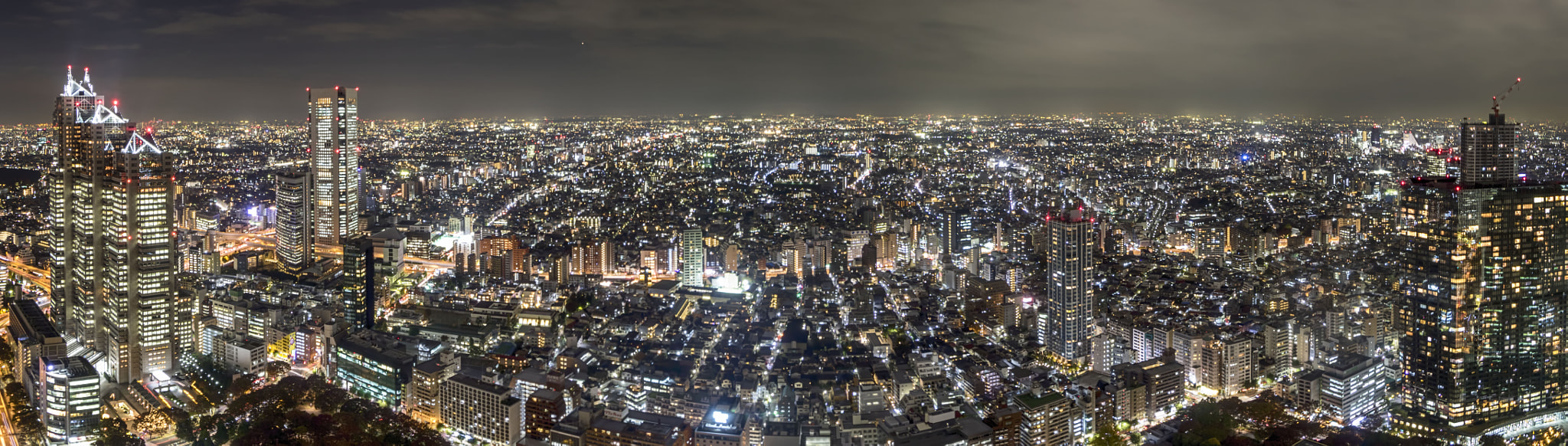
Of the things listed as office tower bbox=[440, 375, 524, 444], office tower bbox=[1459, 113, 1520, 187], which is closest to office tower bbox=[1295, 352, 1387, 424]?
office tower bbox=[1459, 113, 1520, 187]

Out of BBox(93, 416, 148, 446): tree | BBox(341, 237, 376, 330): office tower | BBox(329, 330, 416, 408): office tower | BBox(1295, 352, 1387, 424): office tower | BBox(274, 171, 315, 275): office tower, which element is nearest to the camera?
BBox(93, 416, 148, 446): tree

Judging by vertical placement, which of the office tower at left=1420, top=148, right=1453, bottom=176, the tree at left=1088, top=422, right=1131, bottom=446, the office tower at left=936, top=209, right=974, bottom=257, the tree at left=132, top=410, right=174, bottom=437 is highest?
the office tower at left=1420, top=148, right=1453, bottom=176

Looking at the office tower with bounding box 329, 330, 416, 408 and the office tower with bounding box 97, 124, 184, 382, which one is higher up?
the office tower with bounding box 97, 124, 184, 382

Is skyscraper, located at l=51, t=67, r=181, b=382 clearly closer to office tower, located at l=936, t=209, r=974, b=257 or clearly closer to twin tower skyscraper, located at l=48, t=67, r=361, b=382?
twin tower skyscraper, located at l=48, t=67, r=361, b=382

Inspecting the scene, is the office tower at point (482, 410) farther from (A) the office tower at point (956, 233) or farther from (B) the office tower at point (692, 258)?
(A) the office tower at point (956, 233)

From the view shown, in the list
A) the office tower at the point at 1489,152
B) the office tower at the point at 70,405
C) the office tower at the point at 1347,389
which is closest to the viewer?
the office tower at the point at 1489,152

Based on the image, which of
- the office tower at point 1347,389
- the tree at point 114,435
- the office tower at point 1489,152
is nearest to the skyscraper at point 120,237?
the tree at point 114,435

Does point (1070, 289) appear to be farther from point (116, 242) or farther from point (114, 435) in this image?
point (116, 242)
